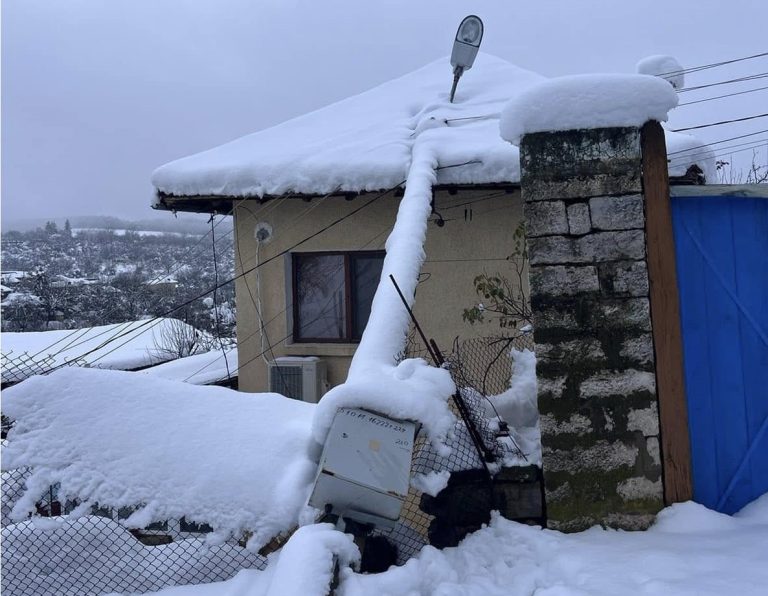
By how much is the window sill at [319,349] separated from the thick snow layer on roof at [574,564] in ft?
10.9

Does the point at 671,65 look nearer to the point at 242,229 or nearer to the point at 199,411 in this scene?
the point at 242,229

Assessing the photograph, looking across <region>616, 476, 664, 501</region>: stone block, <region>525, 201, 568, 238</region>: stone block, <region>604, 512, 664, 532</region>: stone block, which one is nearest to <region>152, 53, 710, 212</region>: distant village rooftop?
<region>525, 201, 568, 238</region>: stone block

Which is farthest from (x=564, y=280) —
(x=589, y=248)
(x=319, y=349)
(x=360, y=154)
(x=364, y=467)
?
(x=319, y=349)

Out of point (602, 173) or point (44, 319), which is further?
point (44, 319)

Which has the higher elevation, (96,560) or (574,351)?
(574,351)

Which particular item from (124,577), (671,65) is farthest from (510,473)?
(671,65)

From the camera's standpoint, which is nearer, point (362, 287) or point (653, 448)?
point (653, 448)

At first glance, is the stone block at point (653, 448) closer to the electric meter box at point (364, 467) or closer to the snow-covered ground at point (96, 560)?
the electric meter box at point (364, 467)

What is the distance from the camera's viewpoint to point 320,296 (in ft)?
21.2

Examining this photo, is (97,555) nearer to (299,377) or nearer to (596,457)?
(596,457)

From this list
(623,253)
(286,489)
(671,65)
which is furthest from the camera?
(671,65)

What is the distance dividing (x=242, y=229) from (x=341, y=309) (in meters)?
1.32

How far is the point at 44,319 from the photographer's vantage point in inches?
853

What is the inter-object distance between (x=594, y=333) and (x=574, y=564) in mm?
1040
